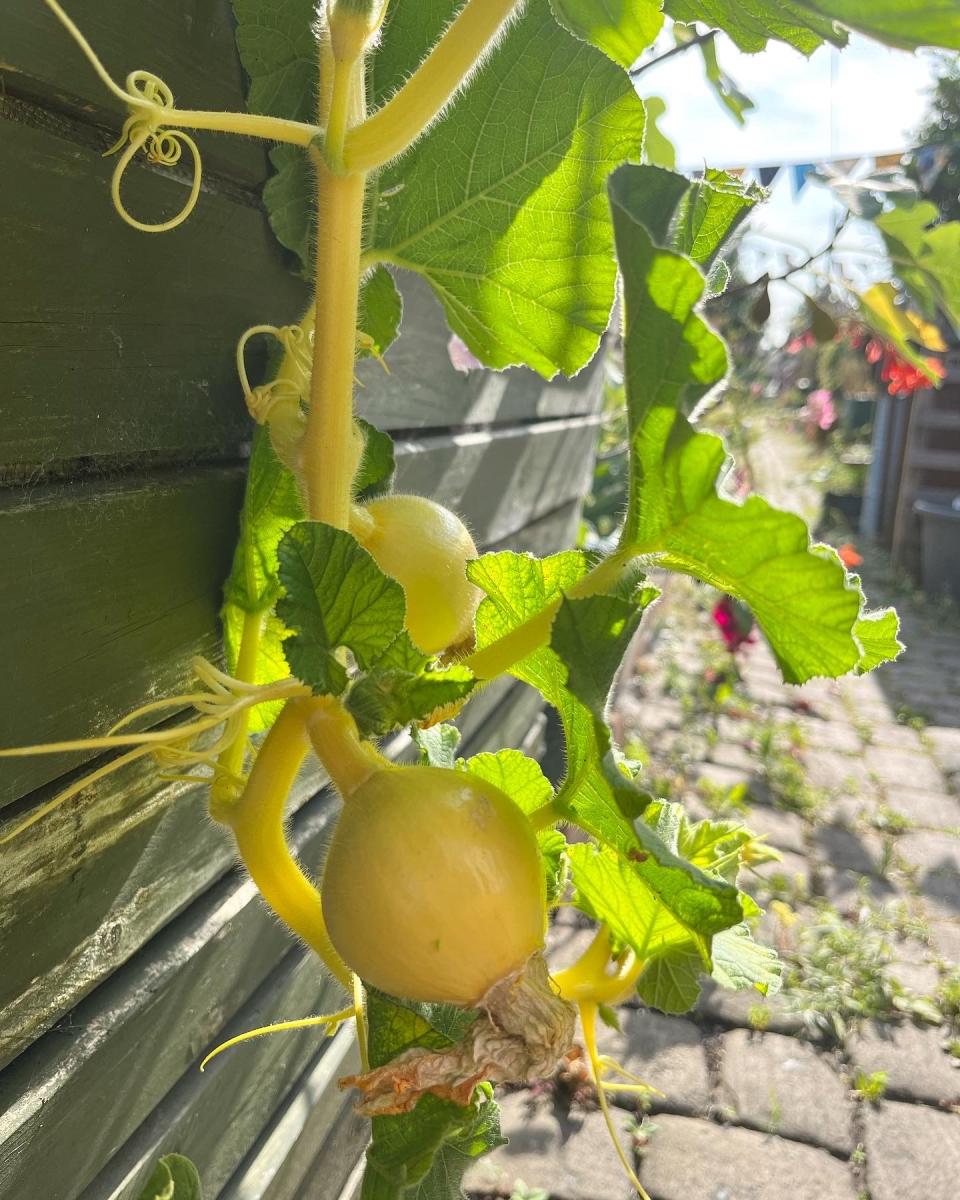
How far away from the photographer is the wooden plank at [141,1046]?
53 cm

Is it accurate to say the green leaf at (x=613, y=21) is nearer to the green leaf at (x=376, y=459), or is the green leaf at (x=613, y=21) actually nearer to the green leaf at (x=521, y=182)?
the green leaf at (x=521, y=182)

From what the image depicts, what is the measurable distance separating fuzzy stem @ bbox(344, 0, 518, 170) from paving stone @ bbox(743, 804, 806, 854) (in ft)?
7.79

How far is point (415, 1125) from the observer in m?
0.41

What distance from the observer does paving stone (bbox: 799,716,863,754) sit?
3257 millimetres

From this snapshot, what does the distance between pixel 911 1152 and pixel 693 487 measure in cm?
171

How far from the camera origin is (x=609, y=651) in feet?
1.09

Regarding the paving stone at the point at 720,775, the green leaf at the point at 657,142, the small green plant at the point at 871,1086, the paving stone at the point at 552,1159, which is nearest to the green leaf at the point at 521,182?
the green leaf at the point at 657,142

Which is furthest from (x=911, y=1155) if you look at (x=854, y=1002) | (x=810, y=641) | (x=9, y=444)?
(x=9, y=444)

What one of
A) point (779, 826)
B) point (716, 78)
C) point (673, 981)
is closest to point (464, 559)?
point (673, 981)

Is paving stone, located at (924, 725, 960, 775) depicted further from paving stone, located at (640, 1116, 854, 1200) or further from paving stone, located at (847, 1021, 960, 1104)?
paving stone, located at (640, 1116, 854, 1200)

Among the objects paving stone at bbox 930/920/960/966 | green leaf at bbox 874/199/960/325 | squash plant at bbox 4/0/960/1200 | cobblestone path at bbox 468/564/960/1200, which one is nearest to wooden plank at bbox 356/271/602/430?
squash plant at bbox 4/0/960/1200

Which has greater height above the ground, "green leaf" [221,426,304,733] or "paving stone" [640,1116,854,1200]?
"green leaf" [221,426,304,733]

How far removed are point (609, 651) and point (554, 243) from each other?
26cm

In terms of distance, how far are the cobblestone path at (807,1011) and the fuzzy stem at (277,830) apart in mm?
864
